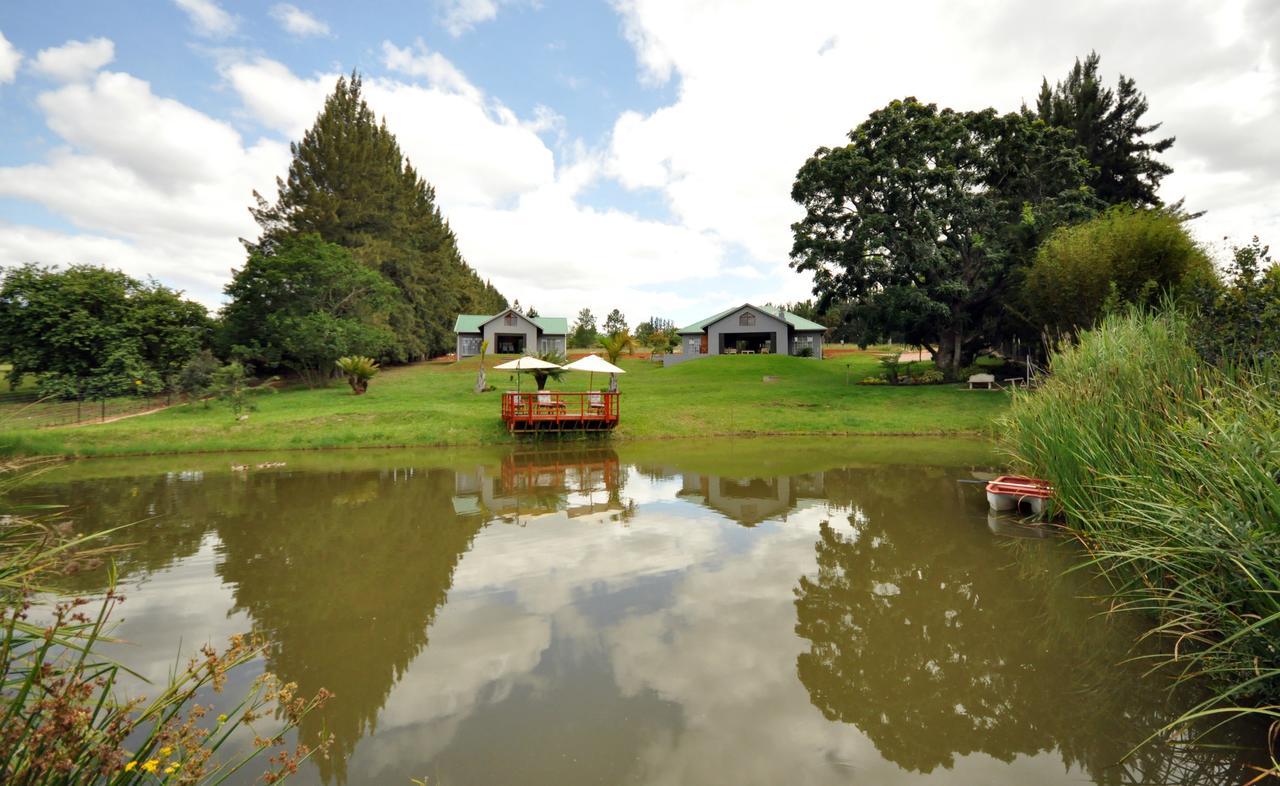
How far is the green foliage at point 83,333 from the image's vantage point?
88.3 feet

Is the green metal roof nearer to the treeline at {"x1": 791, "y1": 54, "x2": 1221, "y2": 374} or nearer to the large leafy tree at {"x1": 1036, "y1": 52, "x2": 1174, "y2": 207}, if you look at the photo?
the treeline at {"x1": 791, "y1": 54, "x2": 1221, "y2": 374}

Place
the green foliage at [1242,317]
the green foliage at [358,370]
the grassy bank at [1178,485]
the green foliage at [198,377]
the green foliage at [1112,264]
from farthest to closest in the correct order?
the green foliage at [358,370] < the green foliage at [198,377] < the green foliage at [1112,264] < the green foliage at [1242,317] < the grassy bank at [1178,485]

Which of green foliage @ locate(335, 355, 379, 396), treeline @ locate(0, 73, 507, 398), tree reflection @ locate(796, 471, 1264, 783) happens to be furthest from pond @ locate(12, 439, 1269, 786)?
green foliage @ locate(335, 355, 379, 396)

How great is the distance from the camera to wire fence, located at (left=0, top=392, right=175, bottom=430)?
22.0 meters

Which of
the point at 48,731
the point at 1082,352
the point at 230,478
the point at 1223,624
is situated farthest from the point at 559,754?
the point at 230,478

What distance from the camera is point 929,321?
33.6 meters

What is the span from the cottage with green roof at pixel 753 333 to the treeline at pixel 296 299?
2442cm

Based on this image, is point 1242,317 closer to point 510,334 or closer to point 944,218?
point 944,218

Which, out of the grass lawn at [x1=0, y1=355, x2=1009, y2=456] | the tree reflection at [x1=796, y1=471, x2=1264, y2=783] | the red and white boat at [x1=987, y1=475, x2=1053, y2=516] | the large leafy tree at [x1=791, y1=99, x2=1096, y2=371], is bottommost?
the tree reflection at [x1=796, y1=471, x2=1264, y2=783]

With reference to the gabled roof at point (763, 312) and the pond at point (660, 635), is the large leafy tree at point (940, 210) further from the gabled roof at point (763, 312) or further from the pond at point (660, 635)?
the pond at point (660, 635)

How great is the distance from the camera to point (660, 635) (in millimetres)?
6215

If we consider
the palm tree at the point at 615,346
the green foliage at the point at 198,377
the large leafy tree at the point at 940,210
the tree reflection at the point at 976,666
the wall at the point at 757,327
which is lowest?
the tree reflection at the point at 976,666

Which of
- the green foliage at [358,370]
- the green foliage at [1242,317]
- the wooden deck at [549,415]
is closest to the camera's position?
the green foliage at [1242,317]

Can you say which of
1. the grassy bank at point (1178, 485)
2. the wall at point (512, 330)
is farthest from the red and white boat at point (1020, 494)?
the wall at point (512, 330)
